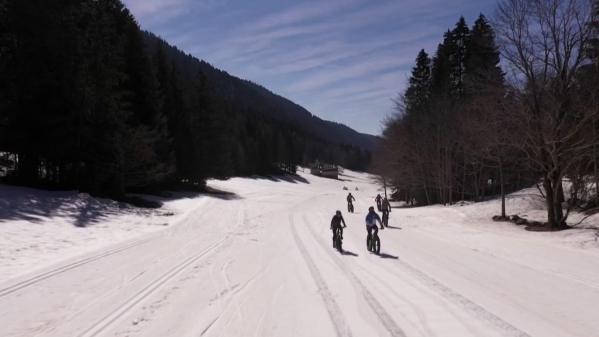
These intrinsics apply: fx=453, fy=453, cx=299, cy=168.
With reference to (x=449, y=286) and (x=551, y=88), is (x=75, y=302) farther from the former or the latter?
(x=551, y=88)

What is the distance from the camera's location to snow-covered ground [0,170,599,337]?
6.75m

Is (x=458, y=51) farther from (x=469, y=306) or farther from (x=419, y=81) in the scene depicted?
(x=469, y=306)

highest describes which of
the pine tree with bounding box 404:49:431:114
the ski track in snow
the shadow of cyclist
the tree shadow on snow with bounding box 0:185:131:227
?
the pine tree with bounding box 404:49:431:114

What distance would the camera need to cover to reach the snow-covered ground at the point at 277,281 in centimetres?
675

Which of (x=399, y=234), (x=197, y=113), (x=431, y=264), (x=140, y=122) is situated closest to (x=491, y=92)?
(x=399, y=234)

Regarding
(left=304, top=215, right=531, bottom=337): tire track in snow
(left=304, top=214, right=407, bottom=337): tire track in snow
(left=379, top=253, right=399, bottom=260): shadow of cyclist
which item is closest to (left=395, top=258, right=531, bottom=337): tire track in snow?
(left=304, top=215, right=531, bottom=337): tire track in snow

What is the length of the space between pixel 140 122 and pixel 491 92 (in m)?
25.5

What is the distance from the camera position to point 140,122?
116 ft

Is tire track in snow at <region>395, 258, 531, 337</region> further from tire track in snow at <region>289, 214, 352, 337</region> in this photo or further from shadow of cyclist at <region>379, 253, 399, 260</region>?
shadow of cyclist at <region>379, 253, 399, 260</region>

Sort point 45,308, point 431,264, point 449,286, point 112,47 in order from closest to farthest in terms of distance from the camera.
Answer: point 45,308
point 449,286
point 431,264
point 112,47

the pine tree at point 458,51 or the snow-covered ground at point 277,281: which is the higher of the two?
the pine tree at point 458,51

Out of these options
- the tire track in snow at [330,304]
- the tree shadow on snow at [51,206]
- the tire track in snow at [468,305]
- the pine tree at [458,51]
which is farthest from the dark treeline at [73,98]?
the pine tree at [458,51]

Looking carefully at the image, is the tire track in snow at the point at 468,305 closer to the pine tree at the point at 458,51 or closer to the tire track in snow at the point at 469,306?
the tire track in snow at the point at 469,306

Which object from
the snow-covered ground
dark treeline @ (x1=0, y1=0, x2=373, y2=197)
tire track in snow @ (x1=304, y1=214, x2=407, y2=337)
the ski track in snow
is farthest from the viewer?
dark treeline @ (x1=0, y1=0, x2=373, y2=197)
